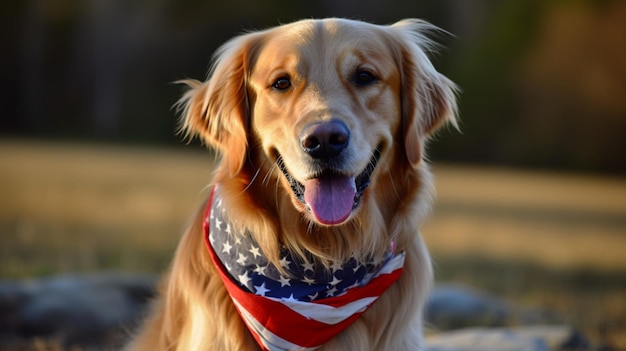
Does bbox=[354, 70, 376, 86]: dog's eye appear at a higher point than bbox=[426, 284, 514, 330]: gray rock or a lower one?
higher

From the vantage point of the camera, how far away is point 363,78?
3.71 metres

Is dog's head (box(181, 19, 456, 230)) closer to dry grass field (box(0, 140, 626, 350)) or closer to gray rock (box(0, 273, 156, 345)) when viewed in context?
dry grass field (box(0, 140, 626, 350))

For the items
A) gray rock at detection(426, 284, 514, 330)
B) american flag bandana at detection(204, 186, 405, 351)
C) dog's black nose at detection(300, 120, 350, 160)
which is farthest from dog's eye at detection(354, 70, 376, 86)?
gray rock at detection(426, 284, 514, 330)

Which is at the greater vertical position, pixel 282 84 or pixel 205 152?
pixel 282 84

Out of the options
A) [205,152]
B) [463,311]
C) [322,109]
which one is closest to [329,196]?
[322,109]

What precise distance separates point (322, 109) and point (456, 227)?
8246 millimetres

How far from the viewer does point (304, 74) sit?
3.65 meters

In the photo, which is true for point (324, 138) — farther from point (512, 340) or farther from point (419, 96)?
point (512, 340)

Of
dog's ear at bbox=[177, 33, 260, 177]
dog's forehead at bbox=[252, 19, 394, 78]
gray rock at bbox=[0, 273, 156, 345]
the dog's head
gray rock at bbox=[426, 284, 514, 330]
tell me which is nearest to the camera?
the dog's head

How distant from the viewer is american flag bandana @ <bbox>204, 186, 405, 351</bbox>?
12.3 ft

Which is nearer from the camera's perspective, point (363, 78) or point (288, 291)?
point (363, 78)

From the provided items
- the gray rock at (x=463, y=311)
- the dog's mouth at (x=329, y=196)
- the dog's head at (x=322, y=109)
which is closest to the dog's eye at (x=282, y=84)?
the dog's head at (x=322, y=109)


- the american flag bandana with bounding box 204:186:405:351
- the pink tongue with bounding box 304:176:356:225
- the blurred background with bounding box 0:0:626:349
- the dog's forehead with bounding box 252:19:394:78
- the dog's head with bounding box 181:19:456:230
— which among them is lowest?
the blurred background with bounding box 0:0:626:349

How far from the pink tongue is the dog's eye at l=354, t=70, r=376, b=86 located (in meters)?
0.50
